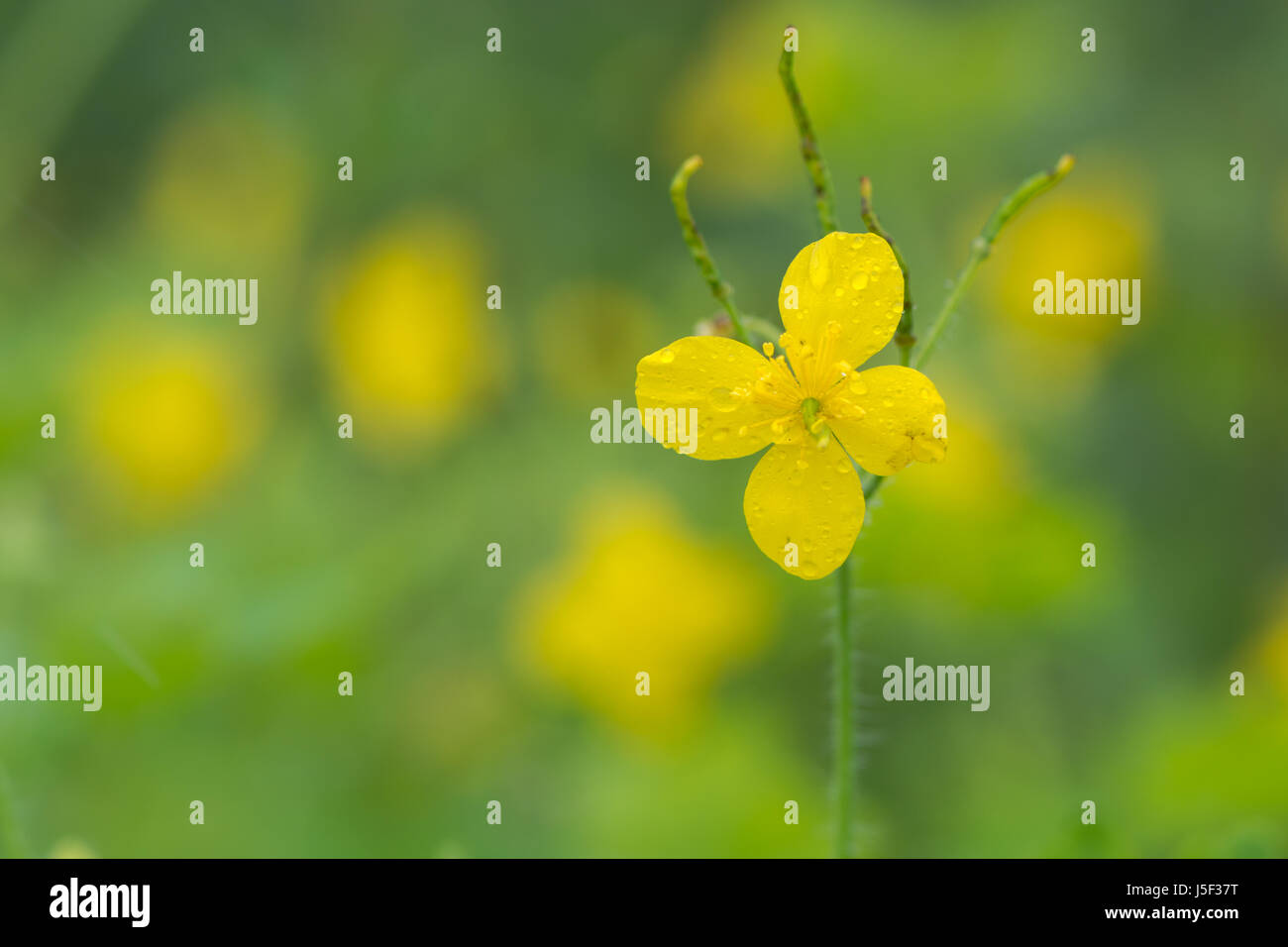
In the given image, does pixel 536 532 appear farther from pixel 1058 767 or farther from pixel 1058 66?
pixel 1058 66

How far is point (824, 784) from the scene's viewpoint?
10.5 feet

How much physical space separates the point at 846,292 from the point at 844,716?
0.50 metres

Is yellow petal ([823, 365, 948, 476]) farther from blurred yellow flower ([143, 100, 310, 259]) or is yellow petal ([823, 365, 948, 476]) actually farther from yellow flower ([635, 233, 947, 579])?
blurred yellow flower ([143, 100, 310, 259])

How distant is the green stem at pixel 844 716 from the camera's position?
4.59 ft

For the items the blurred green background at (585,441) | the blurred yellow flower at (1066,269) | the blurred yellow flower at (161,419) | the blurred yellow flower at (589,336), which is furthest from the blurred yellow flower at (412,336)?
the blurred yellow flower at (1066,269)

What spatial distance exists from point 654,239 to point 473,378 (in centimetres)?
87

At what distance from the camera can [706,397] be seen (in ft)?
4.54

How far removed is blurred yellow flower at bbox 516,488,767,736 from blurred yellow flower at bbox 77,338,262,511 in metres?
1.47

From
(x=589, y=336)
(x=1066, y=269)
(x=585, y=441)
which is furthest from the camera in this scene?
(x=589, y=336)

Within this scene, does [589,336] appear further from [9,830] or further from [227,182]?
[9,830]

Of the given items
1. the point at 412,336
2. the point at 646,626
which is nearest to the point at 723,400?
the point at 646,626

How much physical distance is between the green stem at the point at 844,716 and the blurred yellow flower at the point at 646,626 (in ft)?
6.09

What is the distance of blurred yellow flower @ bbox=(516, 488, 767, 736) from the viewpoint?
3375mm

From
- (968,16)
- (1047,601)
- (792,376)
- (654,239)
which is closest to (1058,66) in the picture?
(968,16)
